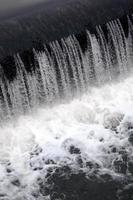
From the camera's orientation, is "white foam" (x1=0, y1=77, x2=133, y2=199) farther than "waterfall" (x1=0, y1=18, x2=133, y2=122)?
No

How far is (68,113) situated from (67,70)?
112 inches

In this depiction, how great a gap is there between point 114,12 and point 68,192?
1616cm

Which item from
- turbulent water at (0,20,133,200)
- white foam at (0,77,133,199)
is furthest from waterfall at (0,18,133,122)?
white foam at (0,77,133,199)

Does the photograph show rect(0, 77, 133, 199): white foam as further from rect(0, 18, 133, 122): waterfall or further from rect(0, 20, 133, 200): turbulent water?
rect(0, 18, 133, 122): waterfall

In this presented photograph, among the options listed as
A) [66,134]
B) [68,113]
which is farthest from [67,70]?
[66,134]

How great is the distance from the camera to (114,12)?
96.4 feet

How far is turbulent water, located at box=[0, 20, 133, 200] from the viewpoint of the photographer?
18.9 m

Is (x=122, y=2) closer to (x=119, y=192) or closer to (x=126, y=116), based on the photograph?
(x=126, y=116)

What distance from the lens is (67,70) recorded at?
950 inches

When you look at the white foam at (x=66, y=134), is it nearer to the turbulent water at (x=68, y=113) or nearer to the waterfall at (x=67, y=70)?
the turbulent water at (x=68, y=113)

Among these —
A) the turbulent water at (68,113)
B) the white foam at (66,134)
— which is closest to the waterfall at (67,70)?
the turbulent water at (68,113)

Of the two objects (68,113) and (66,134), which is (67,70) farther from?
(66,134)

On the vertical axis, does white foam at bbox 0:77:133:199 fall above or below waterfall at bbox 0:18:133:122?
below

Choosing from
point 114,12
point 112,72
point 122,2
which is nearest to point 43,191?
point 112,72
